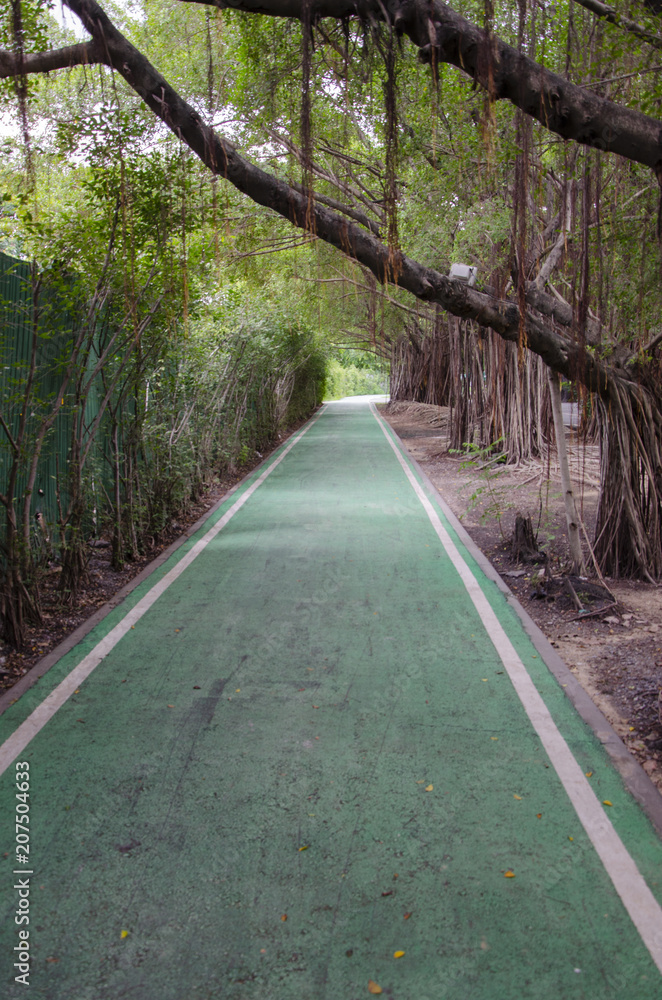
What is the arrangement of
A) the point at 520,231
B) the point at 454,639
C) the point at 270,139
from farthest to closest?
the point at 270,139 → the point at 454,639 → the point at 520,231

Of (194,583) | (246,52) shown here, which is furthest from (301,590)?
(246,52)

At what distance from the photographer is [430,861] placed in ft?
9.78

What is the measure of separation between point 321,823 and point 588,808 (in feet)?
3.77

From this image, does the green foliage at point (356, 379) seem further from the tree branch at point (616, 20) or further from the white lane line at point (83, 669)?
the tree branch at point (616, 20)

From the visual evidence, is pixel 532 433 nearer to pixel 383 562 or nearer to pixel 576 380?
pixel 383 562

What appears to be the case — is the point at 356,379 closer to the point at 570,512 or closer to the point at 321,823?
the point at 570,512

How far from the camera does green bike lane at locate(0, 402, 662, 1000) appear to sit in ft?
8.12

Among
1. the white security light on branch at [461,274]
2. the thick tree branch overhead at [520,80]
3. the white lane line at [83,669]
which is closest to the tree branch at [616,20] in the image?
the white security light on branch at [461,274]

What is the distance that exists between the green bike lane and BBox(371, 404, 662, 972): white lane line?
0.04 feet

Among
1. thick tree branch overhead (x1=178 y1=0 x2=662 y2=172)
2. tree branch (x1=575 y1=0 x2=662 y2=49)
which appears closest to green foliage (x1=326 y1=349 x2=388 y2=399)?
tree branch (x1=575 y1=0 x2=662 y2=49)

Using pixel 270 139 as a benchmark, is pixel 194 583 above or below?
below

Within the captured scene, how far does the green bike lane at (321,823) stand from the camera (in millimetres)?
2475

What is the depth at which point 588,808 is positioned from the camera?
3.36m

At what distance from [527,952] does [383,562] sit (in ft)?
17.7
